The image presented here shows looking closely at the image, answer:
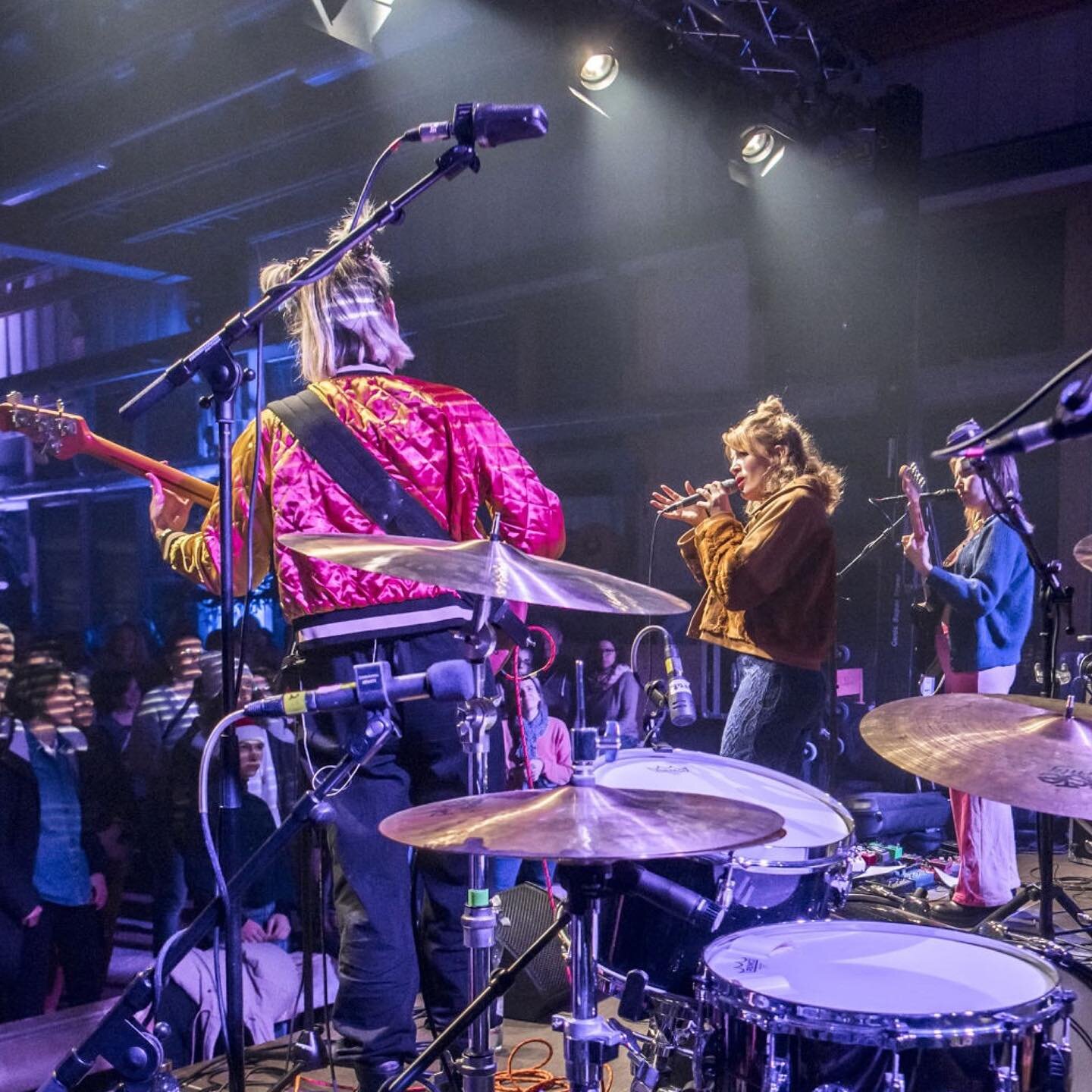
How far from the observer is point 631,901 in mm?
2312

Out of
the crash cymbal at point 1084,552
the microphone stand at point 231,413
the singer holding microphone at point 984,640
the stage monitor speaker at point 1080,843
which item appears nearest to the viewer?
the microphone stand at point 231,413

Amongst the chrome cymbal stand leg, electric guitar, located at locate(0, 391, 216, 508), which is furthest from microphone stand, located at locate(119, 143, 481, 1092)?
electric guitar, located at locate(0, 391, 216, 508)

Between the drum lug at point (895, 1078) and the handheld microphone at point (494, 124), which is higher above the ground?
the handheld microphone at point (494, 124)

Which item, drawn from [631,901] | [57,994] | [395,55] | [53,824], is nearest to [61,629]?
[53,824]

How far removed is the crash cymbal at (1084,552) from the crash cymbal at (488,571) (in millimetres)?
1412

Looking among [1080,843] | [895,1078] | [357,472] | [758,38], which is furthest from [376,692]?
[1080,843]

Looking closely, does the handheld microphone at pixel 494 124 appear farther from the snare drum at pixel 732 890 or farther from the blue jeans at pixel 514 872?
the blue jeans at pixel 514 872

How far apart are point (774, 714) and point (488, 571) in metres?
1.95

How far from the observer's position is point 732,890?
2.23 meters

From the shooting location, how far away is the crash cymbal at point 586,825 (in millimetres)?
1462

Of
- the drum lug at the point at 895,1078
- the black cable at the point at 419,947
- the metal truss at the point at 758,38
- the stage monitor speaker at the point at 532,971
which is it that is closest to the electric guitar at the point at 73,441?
the black cable at the point at 419,947

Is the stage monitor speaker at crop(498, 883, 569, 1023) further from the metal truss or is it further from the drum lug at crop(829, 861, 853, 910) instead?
the metal truss

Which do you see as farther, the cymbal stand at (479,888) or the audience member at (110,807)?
the audience member at (110,807)

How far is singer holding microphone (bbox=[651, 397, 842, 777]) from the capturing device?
11.4 ft
